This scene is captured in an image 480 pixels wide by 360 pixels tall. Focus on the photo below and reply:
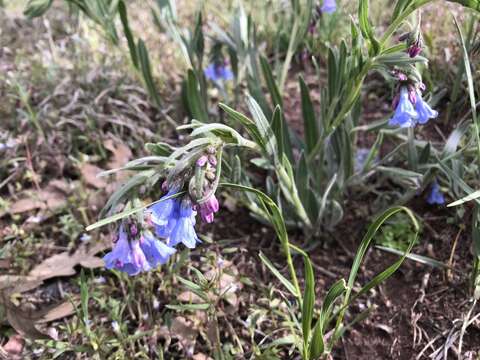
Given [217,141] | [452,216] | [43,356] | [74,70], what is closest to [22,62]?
[74,70]

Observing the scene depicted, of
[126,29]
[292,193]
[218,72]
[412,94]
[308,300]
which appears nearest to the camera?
[308,300]

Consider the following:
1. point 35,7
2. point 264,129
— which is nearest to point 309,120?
point 264,129

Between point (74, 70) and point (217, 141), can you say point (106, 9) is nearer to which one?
point (74, 70)

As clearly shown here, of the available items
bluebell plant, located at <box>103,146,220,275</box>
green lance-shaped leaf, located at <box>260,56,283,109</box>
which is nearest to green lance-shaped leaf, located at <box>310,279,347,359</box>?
bluebell plant, located at <box>103,146,220,275</box>

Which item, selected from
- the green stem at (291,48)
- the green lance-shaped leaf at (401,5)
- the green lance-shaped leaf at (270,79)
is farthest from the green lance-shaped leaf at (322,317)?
the green stem at (291,48)

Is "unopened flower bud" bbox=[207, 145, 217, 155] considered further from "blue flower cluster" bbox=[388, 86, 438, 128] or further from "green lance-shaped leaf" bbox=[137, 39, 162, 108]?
"green lance-shaped leaf" bbox=[137, 39, 162, 108]

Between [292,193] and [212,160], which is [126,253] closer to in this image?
[212,160]
